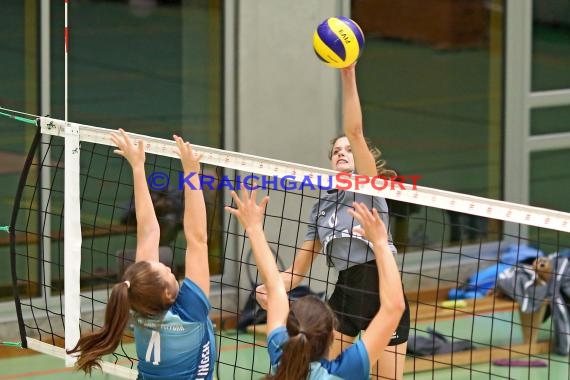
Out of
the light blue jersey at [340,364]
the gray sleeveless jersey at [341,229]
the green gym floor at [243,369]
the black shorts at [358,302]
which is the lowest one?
the green gym floor at [243,369]

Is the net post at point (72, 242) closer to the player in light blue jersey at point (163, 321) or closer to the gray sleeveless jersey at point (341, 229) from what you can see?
the gray sleeveless jersey at point (341, 229)

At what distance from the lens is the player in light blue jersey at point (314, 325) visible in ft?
13.2

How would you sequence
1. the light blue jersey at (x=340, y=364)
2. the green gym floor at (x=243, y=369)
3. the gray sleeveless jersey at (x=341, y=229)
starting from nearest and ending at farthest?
the light blue jersey at (x=340, y=364)
the gray sleeveless jersey at (x=341, y=229)
the green gym floor at (x=243, y=369)

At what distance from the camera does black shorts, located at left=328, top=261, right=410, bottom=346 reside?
18.7ft

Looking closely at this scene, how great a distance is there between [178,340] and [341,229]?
142 centimetres

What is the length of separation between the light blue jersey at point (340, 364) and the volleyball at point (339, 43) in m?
1.98

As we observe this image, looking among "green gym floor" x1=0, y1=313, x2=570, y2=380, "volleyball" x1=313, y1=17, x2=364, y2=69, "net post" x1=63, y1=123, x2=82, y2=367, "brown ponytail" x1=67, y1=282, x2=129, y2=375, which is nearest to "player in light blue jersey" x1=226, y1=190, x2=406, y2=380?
"brown ponytail" x1=67, y1=282, x2=129, y2=375

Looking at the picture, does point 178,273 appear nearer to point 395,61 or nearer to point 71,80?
point 71,80

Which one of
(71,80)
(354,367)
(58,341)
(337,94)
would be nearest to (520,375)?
(337,94)

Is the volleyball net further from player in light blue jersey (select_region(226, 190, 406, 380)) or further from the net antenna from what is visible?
player in light blue jersey (select_region(226, 190, 406, 380))

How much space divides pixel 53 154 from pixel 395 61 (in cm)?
315

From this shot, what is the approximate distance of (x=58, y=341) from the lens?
27.3 feet

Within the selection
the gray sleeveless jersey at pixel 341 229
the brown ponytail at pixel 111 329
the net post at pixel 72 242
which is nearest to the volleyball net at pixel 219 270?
the net post at pixel 72 242

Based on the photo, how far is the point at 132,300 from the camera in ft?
14.8
